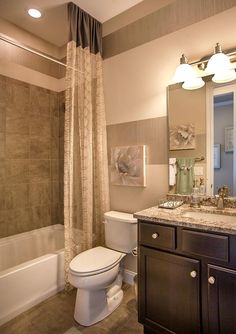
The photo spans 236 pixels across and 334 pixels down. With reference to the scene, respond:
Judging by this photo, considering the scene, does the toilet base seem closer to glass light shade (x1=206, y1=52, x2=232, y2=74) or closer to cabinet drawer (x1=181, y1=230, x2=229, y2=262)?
cabinet drawer (x1=181, y1=230, x2=229, y2=262)

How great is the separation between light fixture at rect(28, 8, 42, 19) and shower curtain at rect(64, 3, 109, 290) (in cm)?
37

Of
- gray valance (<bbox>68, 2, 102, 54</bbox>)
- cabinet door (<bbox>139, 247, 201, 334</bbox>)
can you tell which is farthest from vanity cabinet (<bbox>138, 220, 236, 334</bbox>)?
gray valance (<bbox>68, 2, 102, 54</bbox>)

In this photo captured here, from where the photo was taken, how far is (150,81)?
2021 millimetres

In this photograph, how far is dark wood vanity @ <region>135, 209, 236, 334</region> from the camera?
1.16 metres

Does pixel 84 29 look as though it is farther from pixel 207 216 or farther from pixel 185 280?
pixel 185 280

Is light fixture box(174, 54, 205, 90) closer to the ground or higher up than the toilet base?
higher up

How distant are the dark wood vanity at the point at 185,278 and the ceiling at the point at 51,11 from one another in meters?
2.03

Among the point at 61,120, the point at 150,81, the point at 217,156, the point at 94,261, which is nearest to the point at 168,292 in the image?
the point at 94,261

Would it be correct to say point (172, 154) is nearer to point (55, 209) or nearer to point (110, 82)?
point (110, 82)

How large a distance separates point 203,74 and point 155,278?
1.59 metres

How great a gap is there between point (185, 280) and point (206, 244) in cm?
28

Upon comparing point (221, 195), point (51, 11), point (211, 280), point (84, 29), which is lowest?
point (211, 280)

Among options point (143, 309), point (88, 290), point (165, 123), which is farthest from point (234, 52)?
A: point (88, 290)

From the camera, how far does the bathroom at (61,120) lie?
1724 mm
